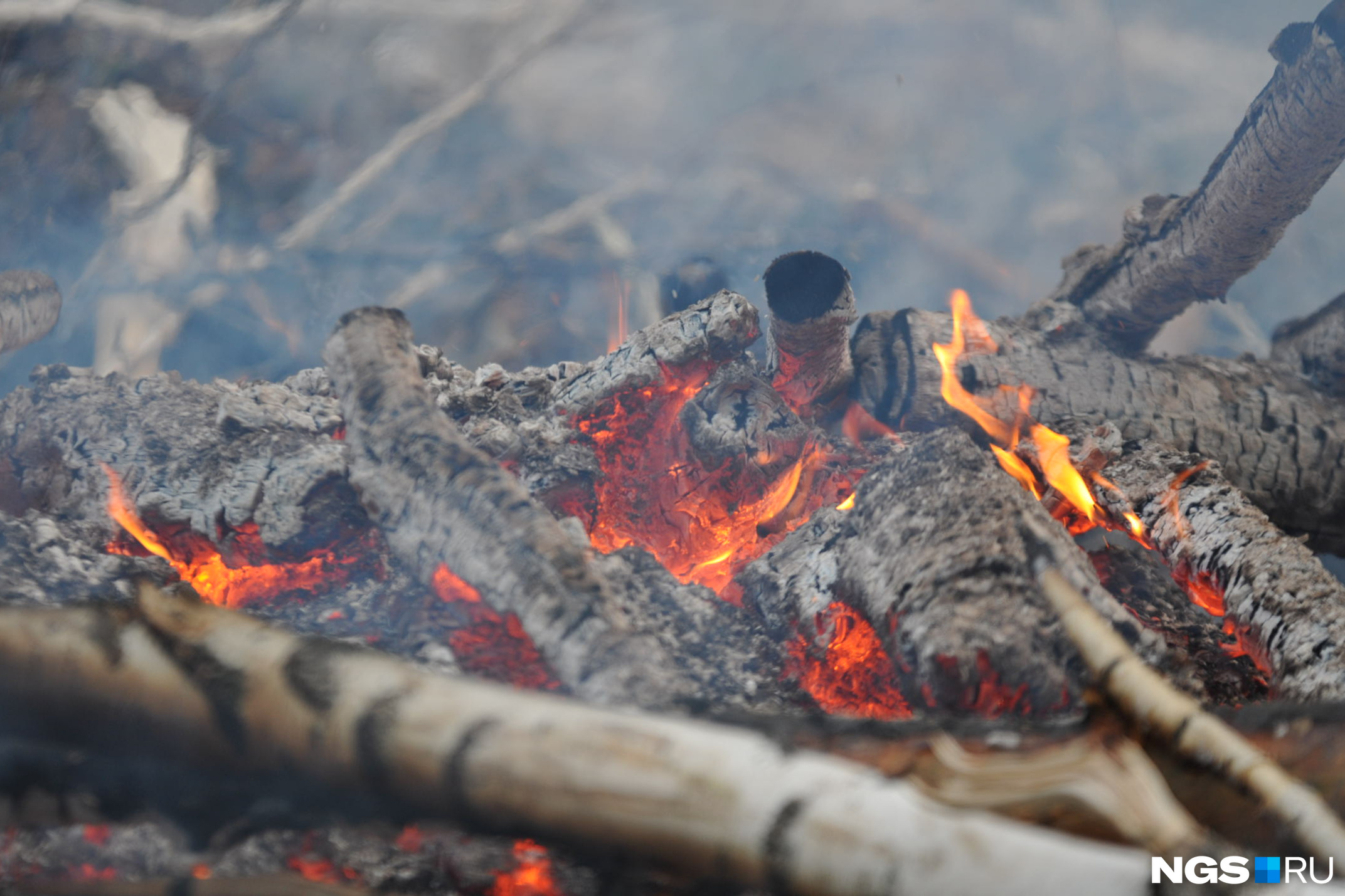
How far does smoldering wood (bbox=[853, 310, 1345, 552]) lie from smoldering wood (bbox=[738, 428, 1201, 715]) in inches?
58.2

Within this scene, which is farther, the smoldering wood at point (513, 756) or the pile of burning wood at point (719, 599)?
the pile of burning wood at point (719, 599)

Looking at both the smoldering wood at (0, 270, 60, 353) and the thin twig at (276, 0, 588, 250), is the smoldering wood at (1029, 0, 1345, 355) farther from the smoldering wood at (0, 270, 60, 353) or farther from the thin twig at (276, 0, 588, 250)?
the smoldering wood at (0, 270, 60, 353)

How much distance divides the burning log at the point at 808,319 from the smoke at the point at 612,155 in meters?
1.41

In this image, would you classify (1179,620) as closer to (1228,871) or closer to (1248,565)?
(1248,565)

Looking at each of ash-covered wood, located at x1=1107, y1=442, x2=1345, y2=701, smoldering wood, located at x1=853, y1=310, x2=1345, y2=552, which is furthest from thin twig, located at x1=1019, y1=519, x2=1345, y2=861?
smoldering wood, located at x1=853, y1=310, x2=1345, y2=552

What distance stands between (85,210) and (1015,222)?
573 centimetres

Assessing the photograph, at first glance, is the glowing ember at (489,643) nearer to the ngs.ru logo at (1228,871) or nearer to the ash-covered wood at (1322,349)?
the ngs.ru logo at (1228,871)

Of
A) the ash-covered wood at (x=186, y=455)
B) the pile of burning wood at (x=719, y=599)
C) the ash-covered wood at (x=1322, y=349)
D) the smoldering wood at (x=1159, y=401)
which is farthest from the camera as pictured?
the ash-covered wood at (x=1322, y=349)

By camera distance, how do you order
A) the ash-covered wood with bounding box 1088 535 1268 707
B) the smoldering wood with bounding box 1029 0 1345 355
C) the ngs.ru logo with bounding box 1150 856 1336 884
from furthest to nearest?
the smoldering wood with bounding box 1029 0 1345 355 → the ash-covered wood with bounding box 1088 535 1268 707 → the ngs.ru logo with bounding box 1150 856 1336 884

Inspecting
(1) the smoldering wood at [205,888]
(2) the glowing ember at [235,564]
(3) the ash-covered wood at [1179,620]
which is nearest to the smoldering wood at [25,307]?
(2) the glowing ember at [235,564]

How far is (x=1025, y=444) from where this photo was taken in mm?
2973

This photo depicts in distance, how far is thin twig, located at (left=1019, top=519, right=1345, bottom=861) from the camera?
1.19 metres

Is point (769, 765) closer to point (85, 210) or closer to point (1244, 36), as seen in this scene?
point (85, 210)

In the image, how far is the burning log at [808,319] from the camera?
3.07m
